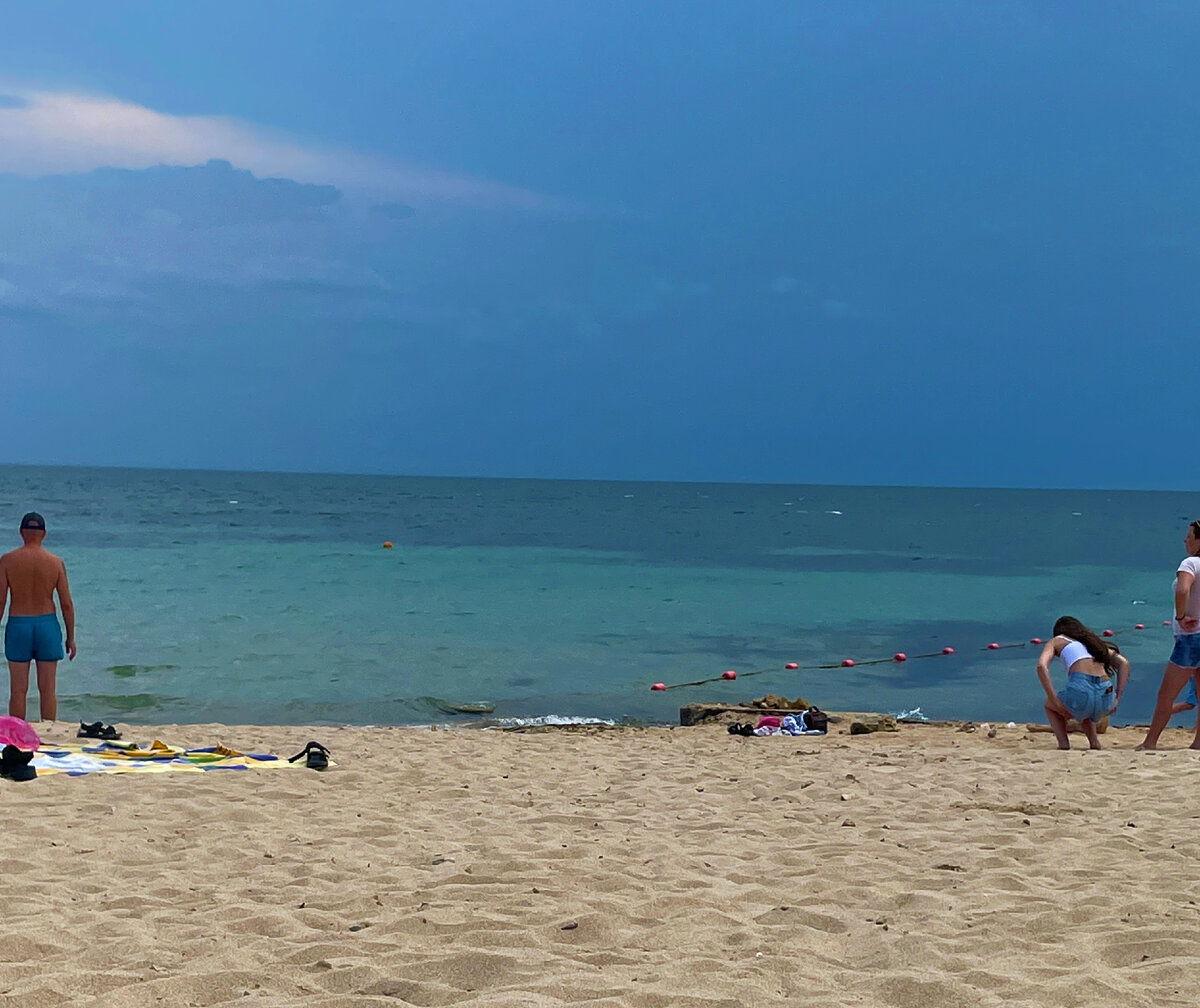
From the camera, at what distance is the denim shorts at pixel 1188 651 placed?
8.72 m

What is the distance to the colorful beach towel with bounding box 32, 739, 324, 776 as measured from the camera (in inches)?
286

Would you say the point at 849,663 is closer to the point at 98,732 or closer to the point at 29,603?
the point at 98,732

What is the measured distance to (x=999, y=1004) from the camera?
11.2ft

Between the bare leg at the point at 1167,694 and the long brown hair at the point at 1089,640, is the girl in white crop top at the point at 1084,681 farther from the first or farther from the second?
the bare leg at the point at 1167,694

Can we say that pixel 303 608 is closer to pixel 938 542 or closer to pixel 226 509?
pixel 938 542

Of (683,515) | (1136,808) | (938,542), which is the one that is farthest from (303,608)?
(683,515)

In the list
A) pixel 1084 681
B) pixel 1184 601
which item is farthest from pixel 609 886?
pixel 1184 601

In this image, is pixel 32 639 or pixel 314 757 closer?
pixel 314 757

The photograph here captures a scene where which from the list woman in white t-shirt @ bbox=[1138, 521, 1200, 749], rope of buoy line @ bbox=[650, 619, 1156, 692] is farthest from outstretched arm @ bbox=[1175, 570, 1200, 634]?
rope of buoy line @ bbox=[650, 619, 1156, 692]

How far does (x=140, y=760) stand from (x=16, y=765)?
96cm

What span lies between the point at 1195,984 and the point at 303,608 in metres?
21.7

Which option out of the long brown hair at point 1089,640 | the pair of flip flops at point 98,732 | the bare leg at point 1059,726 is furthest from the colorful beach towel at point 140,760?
the long brown hair at point 1089,640

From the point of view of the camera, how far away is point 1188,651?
28.7 feet

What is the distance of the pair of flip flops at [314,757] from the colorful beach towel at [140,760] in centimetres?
7
